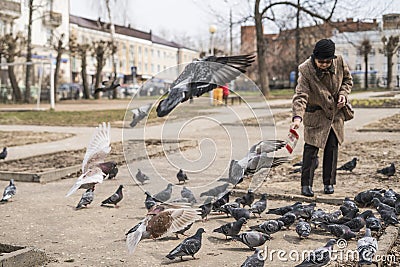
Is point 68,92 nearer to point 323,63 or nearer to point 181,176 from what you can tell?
point 181,176

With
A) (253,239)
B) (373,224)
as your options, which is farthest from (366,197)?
(253,239)

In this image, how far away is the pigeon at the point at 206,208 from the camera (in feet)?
18.9

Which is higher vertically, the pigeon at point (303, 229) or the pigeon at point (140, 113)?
the pigeon at point (140, 113)

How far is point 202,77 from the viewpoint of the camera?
493cm

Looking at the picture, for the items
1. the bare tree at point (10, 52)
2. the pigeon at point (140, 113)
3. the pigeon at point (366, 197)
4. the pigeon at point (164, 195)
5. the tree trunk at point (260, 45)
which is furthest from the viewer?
the bare tree at point (10, 52)

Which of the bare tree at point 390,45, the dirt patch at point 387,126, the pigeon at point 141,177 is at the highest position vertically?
the bare tree at point 390,45

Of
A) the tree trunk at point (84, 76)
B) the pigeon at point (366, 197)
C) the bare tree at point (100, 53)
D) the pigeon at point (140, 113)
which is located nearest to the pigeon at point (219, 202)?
the pigeon at point (140, 113)

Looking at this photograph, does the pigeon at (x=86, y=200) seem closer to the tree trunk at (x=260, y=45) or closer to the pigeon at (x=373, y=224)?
the pigeon at (x=373, y=224)

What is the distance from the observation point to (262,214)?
6.13m

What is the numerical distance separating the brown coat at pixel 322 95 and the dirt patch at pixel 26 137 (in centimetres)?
913

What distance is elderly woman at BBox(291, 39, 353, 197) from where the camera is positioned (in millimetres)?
6824

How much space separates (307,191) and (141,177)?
199 cm

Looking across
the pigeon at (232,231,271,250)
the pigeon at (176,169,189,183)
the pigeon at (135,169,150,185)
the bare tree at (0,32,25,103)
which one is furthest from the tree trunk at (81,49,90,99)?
the pigeon at (232,231,271,250)

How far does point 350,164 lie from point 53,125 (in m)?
14.4
